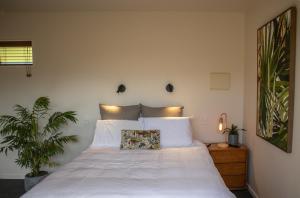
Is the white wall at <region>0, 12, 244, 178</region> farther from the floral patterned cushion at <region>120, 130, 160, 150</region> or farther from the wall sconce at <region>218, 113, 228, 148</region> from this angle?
the floral patterned cushion at <region>120, 130, 160, 150</region>

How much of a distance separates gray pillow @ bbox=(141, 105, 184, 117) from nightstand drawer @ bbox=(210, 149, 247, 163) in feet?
2.24

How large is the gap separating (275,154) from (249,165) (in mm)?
847

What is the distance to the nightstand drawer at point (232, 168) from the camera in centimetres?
312

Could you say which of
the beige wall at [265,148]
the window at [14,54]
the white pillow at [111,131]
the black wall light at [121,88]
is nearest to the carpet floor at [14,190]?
the beige wall at [265,148]

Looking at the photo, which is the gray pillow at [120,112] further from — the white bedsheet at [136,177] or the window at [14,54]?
the window at [14,54]

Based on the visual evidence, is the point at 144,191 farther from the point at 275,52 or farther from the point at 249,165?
the point at 249,165

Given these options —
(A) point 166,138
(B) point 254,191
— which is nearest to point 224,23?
(A) point 166,138

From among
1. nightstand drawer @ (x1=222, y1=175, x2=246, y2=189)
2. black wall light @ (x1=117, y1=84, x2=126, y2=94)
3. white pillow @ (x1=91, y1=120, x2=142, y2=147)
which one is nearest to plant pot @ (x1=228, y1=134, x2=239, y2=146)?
nightstand drawer @ (x1=222, y1=175, x2=246, y2=189)

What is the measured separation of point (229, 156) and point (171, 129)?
83 centimetres

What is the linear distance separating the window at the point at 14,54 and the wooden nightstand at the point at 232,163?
114 inches

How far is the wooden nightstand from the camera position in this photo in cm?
311

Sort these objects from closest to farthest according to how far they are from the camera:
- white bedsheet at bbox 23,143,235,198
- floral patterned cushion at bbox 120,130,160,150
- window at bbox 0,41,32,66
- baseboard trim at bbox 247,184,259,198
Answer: white bedsheet at bbox 23,143,235,198
floral patterned cushion at bbox 120,130,160,150
baseboard trim at bbox 247,184,259,198
window at bbox 0,41,32,66

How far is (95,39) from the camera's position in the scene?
348 cm

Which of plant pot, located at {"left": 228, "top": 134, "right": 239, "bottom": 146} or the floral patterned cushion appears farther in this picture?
plant pot, located at {"left": 228, "top": 134, "right": 239, "bottom": 146}
